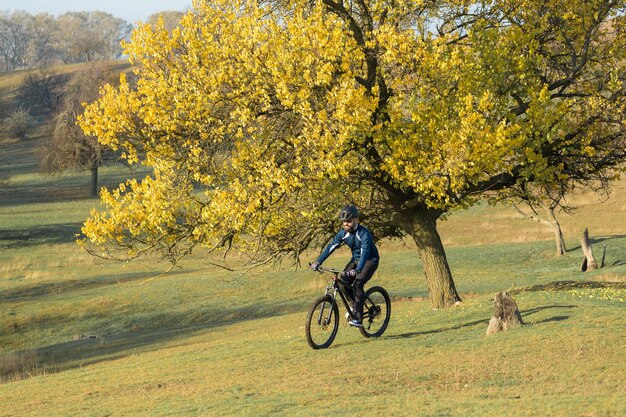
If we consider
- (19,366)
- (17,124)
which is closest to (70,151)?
(17,124)

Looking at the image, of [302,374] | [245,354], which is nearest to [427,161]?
[245,354]

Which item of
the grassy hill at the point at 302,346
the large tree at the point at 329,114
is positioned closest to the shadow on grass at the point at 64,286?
the grassy hill at the point at 302,346

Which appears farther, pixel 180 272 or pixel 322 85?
pixel 180 272

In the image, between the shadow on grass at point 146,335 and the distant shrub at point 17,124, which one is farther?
the distant shrub at point 17,124

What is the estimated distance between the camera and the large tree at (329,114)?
1984cm

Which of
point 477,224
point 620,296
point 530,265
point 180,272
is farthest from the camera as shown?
point 477,224

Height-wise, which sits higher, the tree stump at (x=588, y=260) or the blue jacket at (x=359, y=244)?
the blue jacket at (x=359, y=244)

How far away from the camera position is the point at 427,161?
20.6 meters

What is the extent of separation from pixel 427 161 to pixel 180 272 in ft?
107

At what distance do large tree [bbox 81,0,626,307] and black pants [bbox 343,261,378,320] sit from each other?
3.60 metres

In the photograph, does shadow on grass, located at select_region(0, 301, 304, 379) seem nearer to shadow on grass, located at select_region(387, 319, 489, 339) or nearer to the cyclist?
shadow on grass, located at select_region(387, 319, 489, 339)

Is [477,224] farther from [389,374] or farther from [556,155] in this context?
[389,374]

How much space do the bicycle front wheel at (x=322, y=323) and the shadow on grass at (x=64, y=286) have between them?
27.0m

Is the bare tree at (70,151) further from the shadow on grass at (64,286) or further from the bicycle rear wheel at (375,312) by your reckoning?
the bicycle rear wheel at (375,312)
